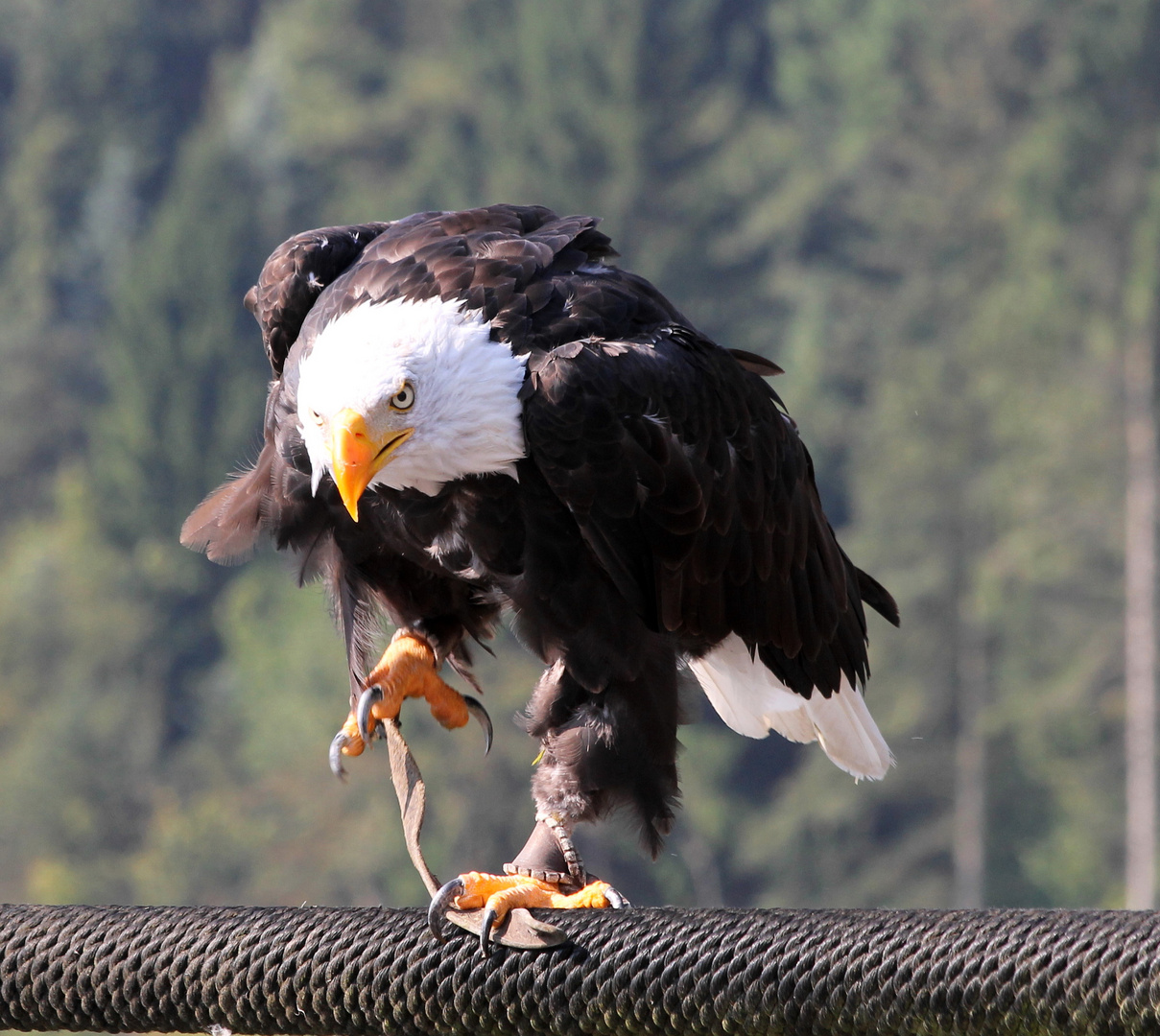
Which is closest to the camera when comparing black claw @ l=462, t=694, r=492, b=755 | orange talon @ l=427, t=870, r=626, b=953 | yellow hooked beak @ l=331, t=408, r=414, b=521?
orange talon @ l=427, t=870, r=626, b=953

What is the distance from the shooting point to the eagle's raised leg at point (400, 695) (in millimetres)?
3494

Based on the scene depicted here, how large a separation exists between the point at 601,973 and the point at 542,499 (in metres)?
1.09

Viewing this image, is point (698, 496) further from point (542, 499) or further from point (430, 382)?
point (430, 382)

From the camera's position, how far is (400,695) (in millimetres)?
3574

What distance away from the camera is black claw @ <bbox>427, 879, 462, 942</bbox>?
2.42 metres

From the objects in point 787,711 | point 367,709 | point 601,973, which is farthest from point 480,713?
point 601,973

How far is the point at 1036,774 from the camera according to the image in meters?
29.8

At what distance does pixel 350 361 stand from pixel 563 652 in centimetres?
73

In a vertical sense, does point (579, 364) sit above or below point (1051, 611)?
above

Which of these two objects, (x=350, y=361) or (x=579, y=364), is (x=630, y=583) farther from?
(x=350, y=361)

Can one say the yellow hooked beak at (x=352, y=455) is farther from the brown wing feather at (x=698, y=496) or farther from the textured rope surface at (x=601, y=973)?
the textured rope surface at (x=601, y=973)

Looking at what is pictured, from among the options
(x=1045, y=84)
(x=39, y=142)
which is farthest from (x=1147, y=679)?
(x=39, y=142)

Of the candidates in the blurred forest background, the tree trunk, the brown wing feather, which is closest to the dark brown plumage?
the brown wing feather

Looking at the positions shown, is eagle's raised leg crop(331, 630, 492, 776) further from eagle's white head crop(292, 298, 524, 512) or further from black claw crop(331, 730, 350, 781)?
eagle's white head crop(292, 298, 524, 512)
